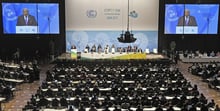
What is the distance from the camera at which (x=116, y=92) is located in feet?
63.6

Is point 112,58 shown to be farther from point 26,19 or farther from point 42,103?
point 42,103

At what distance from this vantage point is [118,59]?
31531mm

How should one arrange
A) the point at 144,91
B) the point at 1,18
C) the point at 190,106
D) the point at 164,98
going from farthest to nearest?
the point at 1,18
the point at 144,91
the point at 164,98
the point at 190,106

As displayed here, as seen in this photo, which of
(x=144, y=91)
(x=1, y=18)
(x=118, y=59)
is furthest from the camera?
(x=1, y=18)

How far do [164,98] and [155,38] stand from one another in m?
20.3

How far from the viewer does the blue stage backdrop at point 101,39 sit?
37562 mm

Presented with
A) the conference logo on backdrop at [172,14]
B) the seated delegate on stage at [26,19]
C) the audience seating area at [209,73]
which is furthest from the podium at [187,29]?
the seated delegate on stage at [26,19]

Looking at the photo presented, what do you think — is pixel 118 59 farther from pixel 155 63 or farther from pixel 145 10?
pixel 145 10

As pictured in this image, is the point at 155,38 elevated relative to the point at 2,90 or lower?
elevated

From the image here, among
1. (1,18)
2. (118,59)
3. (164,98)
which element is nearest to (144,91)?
(164,98)

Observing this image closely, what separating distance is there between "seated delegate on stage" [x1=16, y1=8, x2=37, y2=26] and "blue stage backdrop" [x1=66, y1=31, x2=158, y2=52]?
361 centimetres

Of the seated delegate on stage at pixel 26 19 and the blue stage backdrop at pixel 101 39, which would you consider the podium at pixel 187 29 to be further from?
the seated delegate on stage at pixel 26 19

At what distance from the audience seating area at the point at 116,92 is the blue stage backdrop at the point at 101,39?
11.4m

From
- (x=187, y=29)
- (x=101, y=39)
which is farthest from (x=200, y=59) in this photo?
(x=101, y=39)
